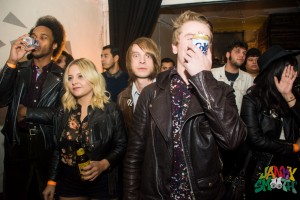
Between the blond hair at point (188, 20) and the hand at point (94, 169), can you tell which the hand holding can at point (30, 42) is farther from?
the blond hair at point (188, 20)

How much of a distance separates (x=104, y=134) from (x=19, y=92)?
1016 mm

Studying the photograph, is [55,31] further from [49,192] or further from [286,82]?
[286,82]

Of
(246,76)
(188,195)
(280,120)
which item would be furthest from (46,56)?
(246,76)

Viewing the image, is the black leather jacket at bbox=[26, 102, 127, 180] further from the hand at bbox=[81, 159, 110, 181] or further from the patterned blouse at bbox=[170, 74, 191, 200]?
the patterned blouse at bbox=[170, 74, 191, 200]

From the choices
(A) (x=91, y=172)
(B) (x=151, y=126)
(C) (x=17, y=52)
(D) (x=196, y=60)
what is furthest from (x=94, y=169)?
(C) (x=17, y=52)

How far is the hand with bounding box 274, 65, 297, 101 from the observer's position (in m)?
2.12

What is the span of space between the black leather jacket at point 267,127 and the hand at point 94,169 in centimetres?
120

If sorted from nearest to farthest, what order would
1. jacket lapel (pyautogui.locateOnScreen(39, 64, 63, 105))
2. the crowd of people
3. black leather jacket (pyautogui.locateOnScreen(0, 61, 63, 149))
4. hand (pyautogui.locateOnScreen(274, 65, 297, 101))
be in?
the crowd of people, hand (pyautogui.locateOnScreen(274, 65, 297, 101)), black leather jacket (pyautogui.locateOnScreen(0, 61, 63, 149)), jacket lapel (pyautogui.locateOnScreen(39, 64, 63, 105))

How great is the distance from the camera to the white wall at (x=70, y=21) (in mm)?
3283

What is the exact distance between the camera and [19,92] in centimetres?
239

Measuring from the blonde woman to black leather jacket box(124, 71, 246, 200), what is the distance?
0.49 metres

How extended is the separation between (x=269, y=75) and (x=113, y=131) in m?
1.46

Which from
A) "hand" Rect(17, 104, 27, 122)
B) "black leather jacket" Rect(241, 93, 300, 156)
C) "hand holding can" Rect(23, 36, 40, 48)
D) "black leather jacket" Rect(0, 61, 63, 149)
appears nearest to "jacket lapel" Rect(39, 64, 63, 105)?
"black leather jacket" Rect(0, 61, 63, 149)

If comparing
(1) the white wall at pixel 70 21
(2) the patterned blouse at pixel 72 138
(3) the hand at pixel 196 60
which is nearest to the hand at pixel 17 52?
(2) the patterned blouse at pixel 72 138
